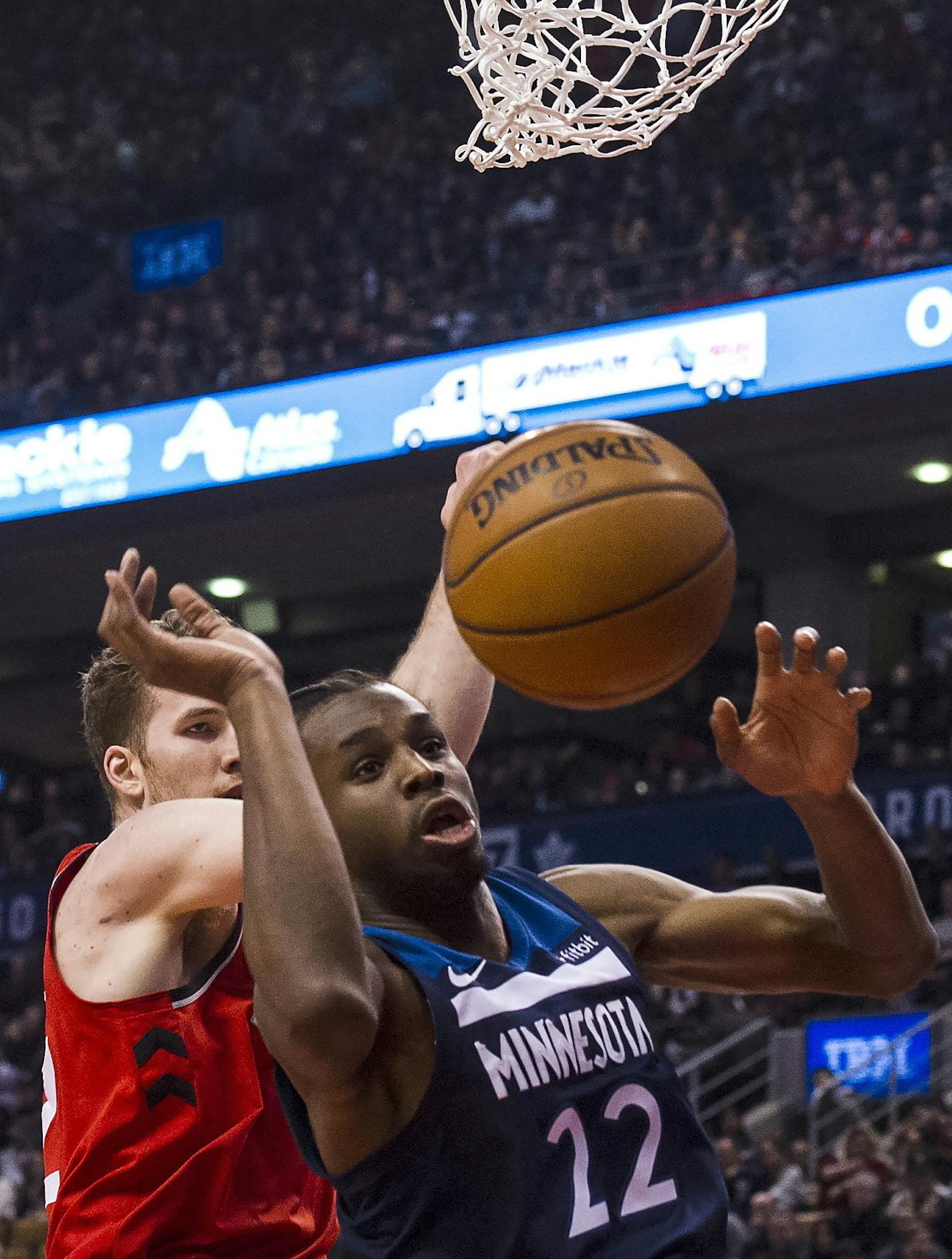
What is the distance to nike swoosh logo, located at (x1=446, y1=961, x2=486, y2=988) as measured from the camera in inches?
85.7

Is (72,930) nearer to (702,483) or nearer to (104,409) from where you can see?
(702,483)

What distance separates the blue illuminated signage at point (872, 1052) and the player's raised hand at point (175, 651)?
8.52 meters

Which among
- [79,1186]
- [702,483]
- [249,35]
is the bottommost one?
[79,1186]

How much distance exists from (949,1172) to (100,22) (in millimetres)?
16343

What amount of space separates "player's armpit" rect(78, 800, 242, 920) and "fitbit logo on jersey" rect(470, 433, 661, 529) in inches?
21.4

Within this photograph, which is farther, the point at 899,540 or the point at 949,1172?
the point at 899,540

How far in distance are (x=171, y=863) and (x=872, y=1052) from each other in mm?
8878

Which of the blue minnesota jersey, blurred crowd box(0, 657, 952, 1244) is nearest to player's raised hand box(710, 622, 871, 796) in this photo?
the blue minnesota jersey

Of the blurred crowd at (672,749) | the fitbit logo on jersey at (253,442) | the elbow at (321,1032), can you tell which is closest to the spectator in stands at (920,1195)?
the blurred crowd at (672,749)

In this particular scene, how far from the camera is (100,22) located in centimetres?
2023

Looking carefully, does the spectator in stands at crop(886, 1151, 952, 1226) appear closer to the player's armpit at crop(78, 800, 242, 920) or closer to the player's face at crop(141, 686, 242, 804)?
the player's face at crop(141, 686, 242, 804)

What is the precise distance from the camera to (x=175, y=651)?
2.07 metres

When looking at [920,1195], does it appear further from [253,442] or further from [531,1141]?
[253,442]

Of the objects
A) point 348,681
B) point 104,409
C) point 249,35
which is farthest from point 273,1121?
point 249,35
